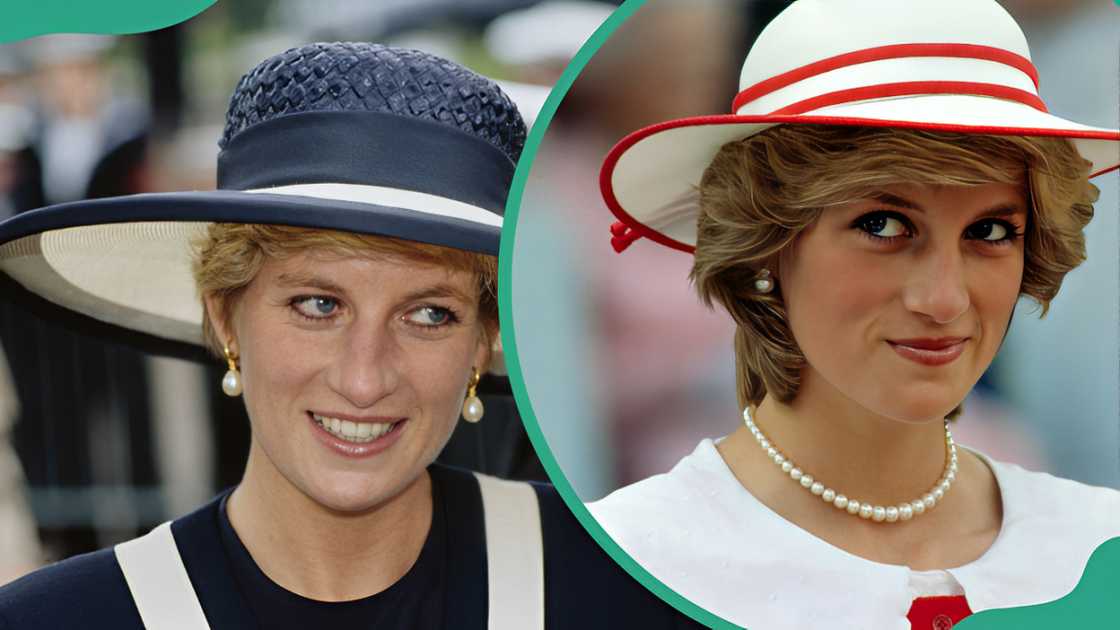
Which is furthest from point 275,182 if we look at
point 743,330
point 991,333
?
point 991,333

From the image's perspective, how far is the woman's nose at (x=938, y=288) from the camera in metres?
1.15

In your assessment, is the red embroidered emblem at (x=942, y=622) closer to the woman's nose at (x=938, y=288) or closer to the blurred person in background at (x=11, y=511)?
the woman's nose at (x=938, y=288)

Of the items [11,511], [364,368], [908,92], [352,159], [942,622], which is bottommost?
[11,511]

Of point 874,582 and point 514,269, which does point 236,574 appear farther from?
point 874,582

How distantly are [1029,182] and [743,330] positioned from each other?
37cm

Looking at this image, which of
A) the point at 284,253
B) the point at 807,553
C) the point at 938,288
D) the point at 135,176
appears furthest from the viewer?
the point at 135,176

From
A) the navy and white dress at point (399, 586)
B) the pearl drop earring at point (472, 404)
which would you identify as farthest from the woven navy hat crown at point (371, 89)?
the navy and white dress at point (399, 586)

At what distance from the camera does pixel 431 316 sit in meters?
1.43

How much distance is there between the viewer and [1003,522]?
4.33 feet

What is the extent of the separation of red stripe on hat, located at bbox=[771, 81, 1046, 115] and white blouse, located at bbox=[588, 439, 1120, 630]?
434mm

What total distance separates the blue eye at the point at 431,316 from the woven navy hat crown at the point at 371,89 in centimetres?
24

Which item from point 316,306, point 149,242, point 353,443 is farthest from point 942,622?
point 149,242

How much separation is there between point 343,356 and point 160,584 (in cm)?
43

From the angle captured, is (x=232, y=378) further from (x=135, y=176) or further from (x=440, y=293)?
(x=135, y=176)
